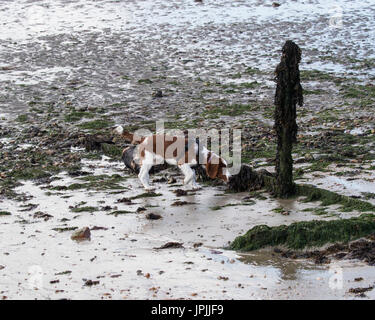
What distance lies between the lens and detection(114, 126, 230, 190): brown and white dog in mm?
10484

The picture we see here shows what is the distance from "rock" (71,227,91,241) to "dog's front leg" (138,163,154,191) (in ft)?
6.78

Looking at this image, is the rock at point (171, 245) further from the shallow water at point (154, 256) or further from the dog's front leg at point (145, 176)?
the dog's front leg at point (145, 176)

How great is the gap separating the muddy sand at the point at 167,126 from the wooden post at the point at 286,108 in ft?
1.08

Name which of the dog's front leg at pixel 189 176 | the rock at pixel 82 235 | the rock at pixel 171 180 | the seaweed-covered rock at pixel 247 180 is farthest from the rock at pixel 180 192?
the rock at pixel 82 235

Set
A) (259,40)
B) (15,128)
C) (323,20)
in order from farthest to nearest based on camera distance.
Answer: (323,20)
(259,40)
(15,128)

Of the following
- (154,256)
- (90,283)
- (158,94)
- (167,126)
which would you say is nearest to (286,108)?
(154,256)

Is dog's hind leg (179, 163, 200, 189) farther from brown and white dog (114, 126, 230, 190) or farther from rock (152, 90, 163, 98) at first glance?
rock (152, 90, 163, 98)

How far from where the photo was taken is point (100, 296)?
6691mm

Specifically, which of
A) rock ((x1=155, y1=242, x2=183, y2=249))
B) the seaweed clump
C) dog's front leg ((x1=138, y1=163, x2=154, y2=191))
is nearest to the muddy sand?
rock ((x1=155, y1=242, x2=183, y2=249))

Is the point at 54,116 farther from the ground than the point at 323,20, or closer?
closer

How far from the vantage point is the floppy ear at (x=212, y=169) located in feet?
34.4
